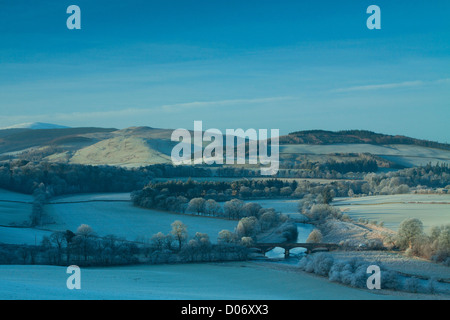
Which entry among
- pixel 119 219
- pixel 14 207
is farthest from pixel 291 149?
pixel 14 207

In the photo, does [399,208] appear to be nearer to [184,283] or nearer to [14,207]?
[184,283]

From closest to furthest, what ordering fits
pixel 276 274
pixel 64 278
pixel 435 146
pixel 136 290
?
pixel 136 290
pixel 64 278
pixel 276 274
pixel 435 146

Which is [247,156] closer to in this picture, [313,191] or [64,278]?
[313,191]

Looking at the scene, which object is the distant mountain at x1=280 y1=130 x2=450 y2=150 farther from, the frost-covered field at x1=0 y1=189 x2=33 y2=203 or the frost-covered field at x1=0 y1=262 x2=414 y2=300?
the frost-covered field at x1=0 y1=262 x2=414 y2=300

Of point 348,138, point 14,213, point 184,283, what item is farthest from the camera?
point 348,138

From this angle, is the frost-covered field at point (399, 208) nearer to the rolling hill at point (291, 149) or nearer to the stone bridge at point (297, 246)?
the stone bridge at point (297, 246)

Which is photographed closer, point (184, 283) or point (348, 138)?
point (184, 283)
